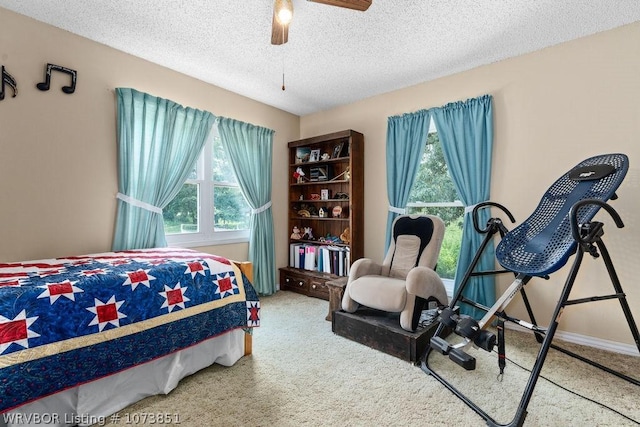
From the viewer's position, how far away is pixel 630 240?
2.29 meters

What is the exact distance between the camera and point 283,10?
1649mm

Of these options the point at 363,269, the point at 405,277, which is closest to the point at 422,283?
the point at 405,277

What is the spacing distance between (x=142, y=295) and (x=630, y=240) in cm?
348

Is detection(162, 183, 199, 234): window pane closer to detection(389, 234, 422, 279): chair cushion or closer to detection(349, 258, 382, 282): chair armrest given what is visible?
detection(349, 258, 382, 282): chair armrest

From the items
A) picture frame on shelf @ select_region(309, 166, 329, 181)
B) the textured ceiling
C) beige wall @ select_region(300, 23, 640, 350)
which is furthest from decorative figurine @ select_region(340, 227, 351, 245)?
the textured ceiling

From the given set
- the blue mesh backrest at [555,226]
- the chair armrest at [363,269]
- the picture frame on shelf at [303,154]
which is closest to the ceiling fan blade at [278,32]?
the chair armrest at [363,269]

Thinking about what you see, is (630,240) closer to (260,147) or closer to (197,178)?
(260,147)

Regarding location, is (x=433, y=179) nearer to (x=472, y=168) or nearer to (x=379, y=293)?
(x=472, y=168)

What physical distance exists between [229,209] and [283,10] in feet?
8.16

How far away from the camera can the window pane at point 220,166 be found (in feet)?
11.5

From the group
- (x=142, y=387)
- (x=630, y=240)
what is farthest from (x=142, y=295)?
(x=630, y=240)

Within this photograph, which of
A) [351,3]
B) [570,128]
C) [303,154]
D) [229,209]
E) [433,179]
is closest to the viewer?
[351,3]

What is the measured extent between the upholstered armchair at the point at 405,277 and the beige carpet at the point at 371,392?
37cm

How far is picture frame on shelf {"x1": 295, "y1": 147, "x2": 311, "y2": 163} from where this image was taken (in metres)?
4.21
